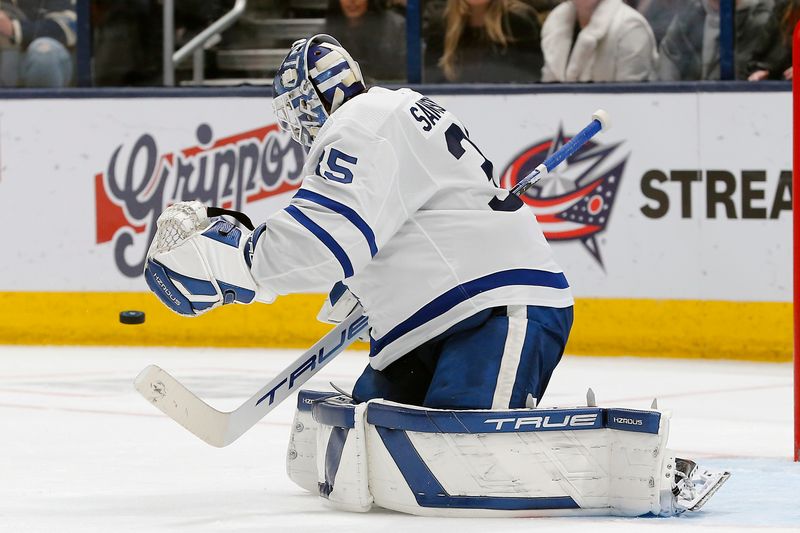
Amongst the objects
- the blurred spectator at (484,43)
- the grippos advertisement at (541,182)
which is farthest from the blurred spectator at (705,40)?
the blurred spectator at (484,43)

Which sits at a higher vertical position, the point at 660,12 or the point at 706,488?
the point at 660,12

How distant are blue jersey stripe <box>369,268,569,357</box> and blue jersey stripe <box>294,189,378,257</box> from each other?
0.23 m

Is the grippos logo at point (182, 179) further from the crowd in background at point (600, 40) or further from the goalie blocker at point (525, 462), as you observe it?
the goalie blocker at point (525, 462)

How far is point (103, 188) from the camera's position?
6629 millimetres

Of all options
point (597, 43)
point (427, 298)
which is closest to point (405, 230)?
point (427, 298)

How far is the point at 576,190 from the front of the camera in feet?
20.4

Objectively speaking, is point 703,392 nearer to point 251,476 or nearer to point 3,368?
point 251,476

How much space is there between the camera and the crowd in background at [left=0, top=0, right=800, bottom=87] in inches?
246

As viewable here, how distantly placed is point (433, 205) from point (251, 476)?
32.8 inches

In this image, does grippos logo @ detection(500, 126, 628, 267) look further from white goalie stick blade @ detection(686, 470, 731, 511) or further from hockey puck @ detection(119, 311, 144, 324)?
white goalie stick blade @ detection(686, 470, 731, 511)

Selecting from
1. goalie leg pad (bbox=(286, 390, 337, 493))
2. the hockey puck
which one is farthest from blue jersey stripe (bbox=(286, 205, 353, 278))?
the hockey puck

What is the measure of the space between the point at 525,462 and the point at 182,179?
12.7 ft

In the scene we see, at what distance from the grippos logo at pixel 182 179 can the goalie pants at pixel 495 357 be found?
3.43 meters

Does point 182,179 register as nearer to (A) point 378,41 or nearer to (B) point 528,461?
(A) point 378,41
